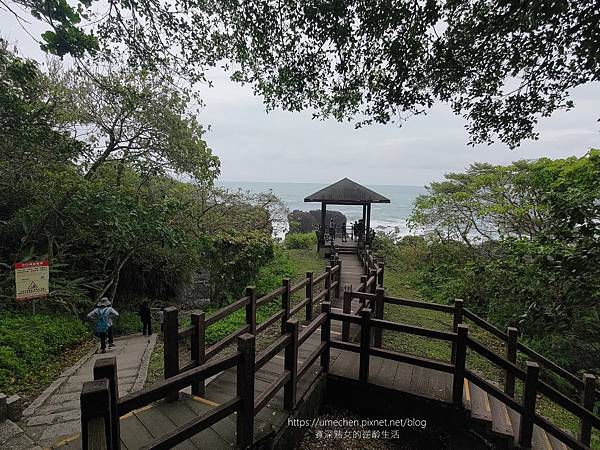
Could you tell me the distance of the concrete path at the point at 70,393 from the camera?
3514mm

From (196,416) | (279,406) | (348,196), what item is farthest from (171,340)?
(348,196)

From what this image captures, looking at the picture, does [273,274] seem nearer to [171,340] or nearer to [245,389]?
[171,340]

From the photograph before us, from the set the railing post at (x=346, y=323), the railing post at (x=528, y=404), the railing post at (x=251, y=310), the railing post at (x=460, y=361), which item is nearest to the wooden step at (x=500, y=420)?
the railing post at (x=528, y=404)

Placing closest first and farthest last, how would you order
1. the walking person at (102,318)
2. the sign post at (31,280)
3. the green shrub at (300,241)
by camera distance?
the sign post at (31,280) → the walking person at (102,318) → the green shrub at (300,241)

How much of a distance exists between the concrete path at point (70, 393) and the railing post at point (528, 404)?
3830 mm

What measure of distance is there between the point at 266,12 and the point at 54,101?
577 cm

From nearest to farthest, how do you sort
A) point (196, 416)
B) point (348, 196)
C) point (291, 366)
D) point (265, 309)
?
1. point (196, 416)
2. point (291, 366)
3. point (265, 309)
4. point (348, 196)

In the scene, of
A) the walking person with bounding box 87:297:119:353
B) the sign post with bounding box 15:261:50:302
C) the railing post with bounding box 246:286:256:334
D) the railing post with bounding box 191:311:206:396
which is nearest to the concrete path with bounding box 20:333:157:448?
the walking person with bounding box 87:297:119:353

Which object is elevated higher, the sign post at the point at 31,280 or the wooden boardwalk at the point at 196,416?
the sign post at the point at 31,280

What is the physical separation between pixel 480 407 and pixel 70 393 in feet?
17.6

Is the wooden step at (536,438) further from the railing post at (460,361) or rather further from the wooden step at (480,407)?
the railing post at (460,361)

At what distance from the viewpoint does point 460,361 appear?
3.24 meters

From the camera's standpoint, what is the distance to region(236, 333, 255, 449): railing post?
95.2 inches

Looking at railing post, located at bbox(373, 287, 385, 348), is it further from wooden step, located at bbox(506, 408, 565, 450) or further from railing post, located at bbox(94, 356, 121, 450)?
railing post, located at bbox(94, 356, 121, 450)
